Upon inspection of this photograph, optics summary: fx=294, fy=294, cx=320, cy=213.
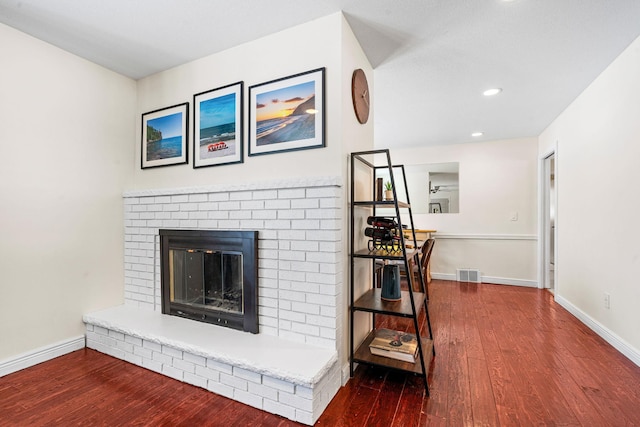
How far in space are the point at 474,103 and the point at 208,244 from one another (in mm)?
3116

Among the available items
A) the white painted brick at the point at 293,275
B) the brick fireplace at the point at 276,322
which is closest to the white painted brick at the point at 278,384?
the brick fireplace at the point at 276,322

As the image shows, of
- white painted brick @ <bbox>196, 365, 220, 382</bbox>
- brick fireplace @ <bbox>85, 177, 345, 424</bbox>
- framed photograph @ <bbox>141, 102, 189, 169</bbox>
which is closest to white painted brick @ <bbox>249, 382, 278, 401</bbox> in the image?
brick fireplace @ <bbox>85, 177, 345, 424</bbox>

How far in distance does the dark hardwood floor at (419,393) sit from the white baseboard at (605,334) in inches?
2.0

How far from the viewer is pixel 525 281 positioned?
14.8 ft

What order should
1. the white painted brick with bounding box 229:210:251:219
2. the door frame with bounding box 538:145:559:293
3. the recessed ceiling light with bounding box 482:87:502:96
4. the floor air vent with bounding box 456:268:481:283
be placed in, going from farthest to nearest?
the floor air vent with bounding box 456:268:481:283, the door frame with bounding box 538:145:559:293, the recessed ceiling light with bounding box 482:87:502:96, the white painted brick with bounding box 229:210:251:219

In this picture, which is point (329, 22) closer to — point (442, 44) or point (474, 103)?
point (442, 44)

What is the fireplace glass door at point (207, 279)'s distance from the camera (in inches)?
84.7

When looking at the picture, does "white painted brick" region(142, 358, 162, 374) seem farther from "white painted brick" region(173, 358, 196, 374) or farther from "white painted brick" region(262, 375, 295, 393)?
"white painted brick" region(262, 375, 295, 393)

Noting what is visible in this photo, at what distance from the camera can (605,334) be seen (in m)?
2.49

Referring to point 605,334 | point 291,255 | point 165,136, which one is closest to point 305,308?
point 291,255

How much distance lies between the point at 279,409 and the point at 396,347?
32.6 inches

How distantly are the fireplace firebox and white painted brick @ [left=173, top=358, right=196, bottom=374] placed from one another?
12.7 inches

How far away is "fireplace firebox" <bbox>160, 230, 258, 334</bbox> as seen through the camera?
202 centimetres

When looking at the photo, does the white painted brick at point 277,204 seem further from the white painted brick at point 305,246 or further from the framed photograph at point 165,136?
the framed photograph at point 165,136
